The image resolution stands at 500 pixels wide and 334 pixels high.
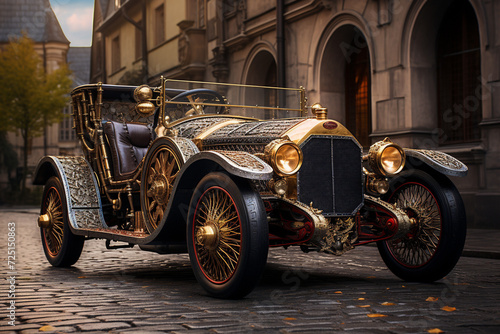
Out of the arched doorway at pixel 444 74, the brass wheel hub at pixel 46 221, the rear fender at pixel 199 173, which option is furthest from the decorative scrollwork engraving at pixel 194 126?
the arched doorway at pixel 444 74

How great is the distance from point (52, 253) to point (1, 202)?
28.8 m

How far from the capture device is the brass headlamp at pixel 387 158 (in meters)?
5.59

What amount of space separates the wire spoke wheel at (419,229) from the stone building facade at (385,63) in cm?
543

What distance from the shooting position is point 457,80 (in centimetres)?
1226

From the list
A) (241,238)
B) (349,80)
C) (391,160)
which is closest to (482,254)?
(391,160)

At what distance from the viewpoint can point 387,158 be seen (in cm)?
562

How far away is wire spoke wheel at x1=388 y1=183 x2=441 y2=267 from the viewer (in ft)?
18.4

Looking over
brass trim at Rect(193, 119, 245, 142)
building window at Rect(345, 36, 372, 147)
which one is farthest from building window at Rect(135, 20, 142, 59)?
brass trim at Rect(193, 119, 245, 142)

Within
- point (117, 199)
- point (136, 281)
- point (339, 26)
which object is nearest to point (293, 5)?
point (339, 26)

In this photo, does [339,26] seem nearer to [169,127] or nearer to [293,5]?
[293,5]

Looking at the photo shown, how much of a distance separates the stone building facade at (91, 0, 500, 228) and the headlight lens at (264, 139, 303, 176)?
6.65 m

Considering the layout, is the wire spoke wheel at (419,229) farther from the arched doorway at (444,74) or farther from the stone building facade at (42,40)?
the stone building facade at (42,40)

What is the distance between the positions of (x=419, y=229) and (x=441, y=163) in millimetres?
590

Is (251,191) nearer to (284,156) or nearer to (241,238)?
(241,238)
